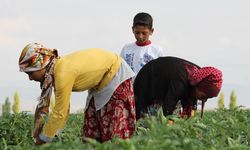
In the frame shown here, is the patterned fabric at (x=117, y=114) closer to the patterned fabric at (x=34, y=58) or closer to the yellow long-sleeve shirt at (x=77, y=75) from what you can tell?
the yellow long-sleeve shirt at (x=77, y=75)

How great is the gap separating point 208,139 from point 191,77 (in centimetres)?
183

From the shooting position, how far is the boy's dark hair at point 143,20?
23.1ft

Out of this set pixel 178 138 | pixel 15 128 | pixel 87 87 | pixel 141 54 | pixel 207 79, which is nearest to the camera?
pixel 178 138

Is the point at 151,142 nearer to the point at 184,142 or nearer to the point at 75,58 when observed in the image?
the point at 184,142

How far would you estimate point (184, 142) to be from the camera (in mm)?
3170

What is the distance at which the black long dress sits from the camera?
555 centimetres

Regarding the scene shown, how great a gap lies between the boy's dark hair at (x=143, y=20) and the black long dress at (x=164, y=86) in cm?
114

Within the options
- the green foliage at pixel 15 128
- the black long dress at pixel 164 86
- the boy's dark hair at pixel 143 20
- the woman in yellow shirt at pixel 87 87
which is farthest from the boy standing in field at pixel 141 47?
the woman in yellow shirt at pixel 87 87

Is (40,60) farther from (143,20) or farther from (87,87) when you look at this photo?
(143,20)

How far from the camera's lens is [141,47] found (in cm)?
748

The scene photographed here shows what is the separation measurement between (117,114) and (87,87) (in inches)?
15.8

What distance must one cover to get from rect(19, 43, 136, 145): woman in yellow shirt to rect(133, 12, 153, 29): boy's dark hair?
155 centimetres

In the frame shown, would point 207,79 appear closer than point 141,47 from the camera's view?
Yes

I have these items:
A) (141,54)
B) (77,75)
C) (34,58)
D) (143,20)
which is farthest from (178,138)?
(141,54)
